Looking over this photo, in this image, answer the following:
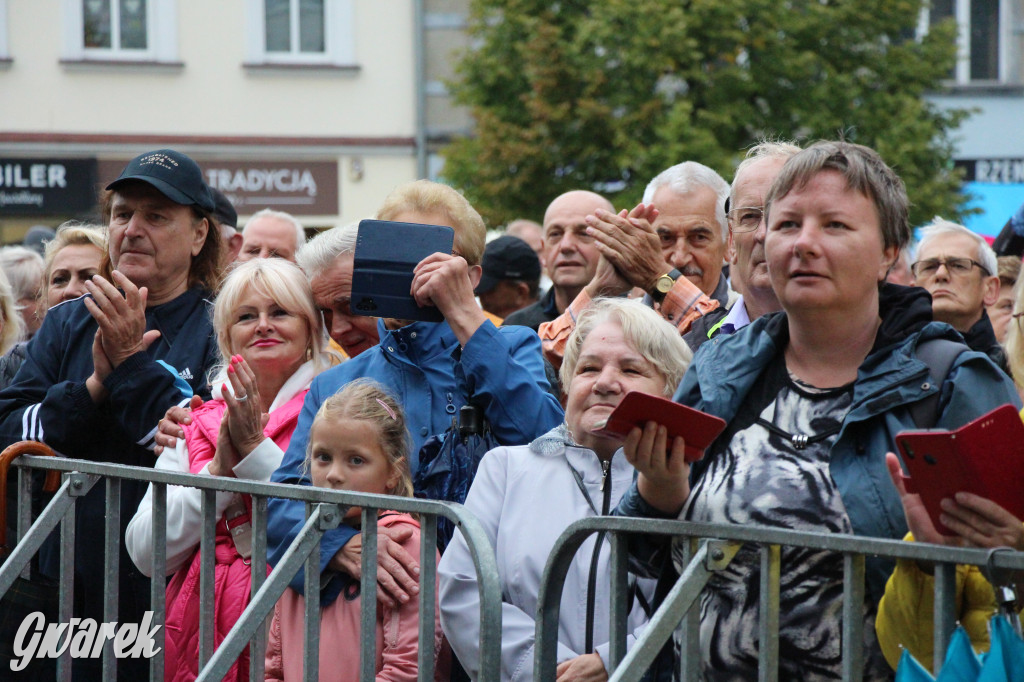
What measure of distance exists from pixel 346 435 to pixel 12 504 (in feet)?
4.44

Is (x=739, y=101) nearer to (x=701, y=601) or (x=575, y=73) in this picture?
(x=575, y=73)

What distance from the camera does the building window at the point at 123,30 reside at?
→ 17.7 metres

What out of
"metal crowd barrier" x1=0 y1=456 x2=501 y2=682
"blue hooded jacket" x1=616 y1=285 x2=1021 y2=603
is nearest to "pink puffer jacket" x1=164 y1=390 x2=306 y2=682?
"metal crowd barrier" x1=0 y1=456 x2=501 y2=682

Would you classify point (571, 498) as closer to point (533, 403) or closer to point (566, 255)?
point (533, 403)

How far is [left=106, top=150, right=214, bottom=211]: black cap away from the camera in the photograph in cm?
428

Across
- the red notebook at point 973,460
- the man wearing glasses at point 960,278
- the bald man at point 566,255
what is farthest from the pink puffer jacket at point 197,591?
the man wearing glasses at point 960,278

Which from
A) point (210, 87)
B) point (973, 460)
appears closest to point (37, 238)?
point (210, 87)

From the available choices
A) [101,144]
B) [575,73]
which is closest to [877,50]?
[575,73]

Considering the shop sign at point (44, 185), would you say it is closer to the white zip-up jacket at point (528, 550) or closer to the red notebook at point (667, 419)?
the white zip-up jacket at point (528, 550)

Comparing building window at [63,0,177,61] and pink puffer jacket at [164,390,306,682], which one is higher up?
building window at [63,0,177,61]

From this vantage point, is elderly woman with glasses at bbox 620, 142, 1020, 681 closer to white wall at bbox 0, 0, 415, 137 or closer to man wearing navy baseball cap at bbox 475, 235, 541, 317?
man wearing navy baseball cap at bbox 475, 235, 541, 317

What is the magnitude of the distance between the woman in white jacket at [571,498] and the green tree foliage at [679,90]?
11824 millimetres

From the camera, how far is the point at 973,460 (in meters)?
2.02

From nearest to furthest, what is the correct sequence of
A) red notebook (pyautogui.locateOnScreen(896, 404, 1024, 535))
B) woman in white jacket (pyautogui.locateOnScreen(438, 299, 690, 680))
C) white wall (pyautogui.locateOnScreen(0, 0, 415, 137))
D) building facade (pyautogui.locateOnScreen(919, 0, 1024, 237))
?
1. red notebook (pyautogui.locateOnScreen(896, 404, 1024, 535))
2. woman in white jacket (pyautogui.locateOnScreen(438, 299, 690, 680))
3. white wall (pyautogui.locateOnScreen(0, 0, 415, 137))
4. building facade (pyautogui.locateOnScreen(919, 0, 1024, 237))
